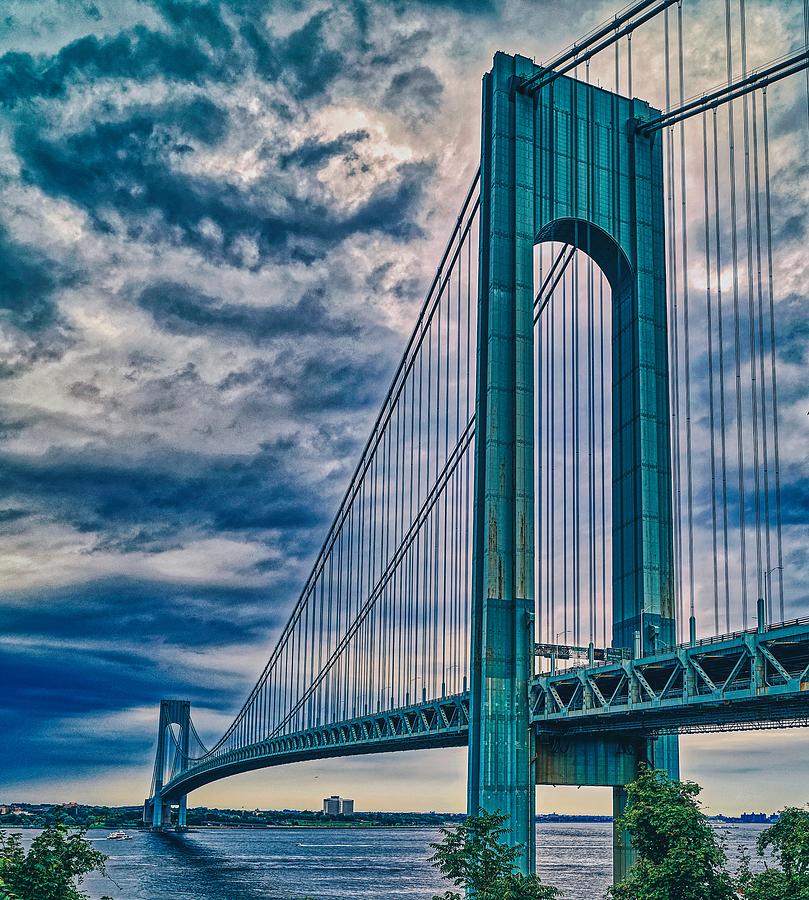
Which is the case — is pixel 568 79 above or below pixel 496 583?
above

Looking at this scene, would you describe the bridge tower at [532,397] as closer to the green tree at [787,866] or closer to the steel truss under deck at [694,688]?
the steel truss under deck at [694,688]

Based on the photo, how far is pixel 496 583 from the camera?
4653 centimetres

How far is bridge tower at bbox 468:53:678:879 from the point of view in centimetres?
4578

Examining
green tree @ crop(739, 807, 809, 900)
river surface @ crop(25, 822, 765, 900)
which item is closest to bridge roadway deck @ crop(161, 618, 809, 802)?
green tree @ crop(739, 807, 809, 900)

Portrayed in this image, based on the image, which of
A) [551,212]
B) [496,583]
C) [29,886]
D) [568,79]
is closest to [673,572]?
[496,583]

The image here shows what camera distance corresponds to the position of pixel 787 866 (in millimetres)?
31109

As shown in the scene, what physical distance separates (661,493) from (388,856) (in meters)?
153

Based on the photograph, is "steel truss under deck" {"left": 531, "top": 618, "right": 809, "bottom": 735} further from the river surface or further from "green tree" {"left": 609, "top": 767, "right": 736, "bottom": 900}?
the river surface

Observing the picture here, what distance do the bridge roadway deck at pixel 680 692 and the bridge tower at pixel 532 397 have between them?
1803 mm

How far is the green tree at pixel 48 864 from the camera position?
30125 mm

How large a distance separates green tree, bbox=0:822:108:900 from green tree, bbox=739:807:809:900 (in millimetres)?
17188

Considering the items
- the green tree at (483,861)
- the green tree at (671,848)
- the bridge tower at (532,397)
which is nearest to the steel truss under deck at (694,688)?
the bridge tower at (532,397)

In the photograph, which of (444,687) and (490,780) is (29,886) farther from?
(444,687)

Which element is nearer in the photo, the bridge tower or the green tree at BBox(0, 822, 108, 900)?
the green tree at BBox(0, 822, 108, 900)
